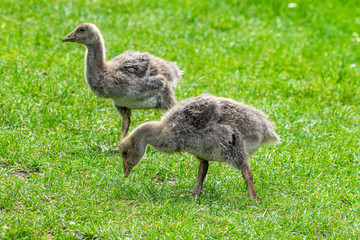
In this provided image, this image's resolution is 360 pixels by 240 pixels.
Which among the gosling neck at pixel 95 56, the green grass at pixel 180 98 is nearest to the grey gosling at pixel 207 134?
the green grass at pixel 180 98

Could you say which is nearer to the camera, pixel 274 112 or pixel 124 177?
pixel 124 177

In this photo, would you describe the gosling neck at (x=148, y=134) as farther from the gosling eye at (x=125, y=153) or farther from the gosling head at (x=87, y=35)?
the gosling head at (x=87, y=35)

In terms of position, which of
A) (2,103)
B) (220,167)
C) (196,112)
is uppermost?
(196,112)

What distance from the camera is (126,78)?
7.15 meters

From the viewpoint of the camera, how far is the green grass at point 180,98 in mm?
5402

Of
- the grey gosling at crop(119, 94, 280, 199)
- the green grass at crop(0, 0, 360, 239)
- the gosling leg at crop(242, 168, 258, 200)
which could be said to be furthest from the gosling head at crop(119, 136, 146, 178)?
the gosling leg at crop(242, 168, 258, 200)

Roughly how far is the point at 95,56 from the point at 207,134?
7.61 ft

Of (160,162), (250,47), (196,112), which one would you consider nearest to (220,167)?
(160,162)

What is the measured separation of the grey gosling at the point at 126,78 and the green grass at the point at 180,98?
0.66 m

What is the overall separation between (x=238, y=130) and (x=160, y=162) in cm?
140

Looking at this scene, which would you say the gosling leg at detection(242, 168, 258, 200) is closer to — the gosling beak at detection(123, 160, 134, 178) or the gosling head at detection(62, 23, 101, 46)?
the gosling beak at detection(123, 160, 134, 178)

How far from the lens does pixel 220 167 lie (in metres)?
6.91

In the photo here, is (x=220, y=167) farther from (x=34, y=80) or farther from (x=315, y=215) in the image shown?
(x=34, y=80)

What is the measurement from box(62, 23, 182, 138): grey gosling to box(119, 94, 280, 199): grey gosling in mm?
1238
